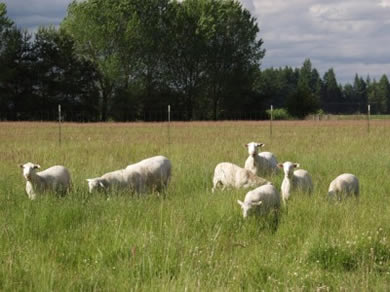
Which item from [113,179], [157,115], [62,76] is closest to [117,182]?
[113,179]

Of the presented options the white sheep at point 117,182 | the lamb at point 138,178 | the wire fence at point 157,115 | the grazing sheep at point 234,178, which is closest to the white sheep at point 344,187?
the grazing sheep at point 234,178

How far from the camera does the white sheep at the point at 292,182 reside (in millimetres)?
9516

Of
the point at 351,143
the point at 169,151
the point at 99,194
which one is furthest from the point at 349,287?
the point at 351,143

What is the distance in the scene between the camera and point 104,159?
14.0m

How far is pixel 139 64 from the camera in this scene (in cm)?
6306

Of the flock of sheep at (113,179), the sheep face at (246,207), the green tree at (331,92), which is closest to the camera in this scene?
the sheep face at (246,207)

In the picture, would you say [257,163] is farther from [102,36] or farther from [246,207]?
[102,36]

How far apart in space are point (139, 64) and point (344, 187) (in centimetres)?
5506

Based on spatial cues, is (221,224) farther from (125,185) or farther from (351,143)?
(351,143)

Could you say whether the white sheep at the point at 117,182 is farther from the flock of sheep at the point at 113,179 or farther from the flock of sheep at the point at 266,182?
the flock of sheep at the point at 266,182

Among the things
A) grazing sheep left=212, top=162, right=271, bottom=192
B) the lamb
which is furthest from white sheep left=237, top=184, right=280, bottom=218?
the lamb

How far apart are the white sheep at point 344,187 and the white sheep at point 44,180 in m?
4.48

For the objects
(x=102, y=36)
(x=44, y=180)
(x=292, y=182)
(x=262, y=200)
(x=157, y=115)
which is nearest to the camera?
(x=262, y=200)

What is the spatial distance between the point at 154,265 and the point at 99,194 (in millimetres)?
3166
